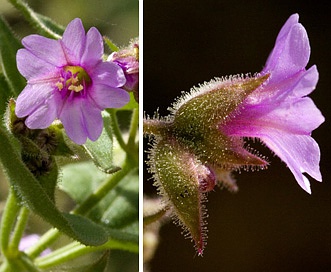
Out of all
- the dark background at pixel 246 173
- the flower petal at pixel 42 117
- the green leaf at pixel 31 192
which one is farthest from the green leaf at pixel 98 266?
the dark background at pixel 246 173

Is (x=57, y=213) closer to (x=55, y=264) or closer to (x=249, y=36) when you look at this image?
(x=55, y=264)

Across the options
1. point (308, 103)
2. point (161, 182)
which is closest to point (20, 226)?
point (161, 182)

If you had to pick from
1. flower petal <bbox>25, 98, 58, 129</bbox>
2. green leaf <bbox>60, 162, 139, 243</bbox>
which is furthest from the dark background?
flower petal <bbox>25, 98, 58, 129</bbox>

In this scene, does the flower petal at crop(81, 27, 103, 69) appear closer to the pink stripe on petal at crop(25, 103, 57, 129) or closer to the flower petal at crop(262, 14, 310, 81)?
the pink stripe on petal at crop(25, 103, 57, 129)

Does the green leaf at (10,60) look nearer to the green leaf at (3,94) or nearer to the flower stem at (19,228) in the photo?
the green leaf at (3,94)

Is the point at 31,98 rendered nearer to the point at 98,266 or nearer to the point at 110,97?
the point at 110,97
